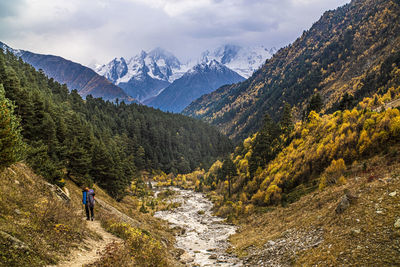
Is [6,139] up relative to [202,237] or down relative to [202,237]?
up

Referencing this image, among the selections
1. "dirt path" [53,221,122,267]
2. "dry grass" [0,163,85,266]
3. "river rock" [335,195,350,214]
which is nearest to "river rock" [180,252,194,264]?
"dirt path" [53,221,122,267]

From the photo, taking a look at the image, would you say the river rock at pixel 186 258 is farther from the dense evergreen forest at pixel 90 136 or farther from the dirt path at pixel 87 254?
the dense evergreen forest at pixel 90 136

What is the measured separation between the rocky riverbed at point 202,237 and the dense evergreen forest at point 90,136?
46.0 ft

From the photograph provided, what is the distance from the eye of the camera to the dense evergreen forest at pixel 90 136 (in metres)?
25.9

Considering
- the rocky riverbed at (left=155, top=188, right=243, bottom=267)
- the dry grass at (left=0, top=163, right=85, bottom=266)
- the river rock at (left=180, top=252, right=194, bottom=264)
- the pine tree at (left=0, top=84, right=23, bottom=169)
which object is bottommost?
the rocky riverbed at (left=155, top=188, right=243, bottom=267)

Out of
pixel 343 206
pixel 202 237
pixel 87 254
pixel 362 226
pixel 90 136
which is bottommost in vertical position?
pixel 202 237

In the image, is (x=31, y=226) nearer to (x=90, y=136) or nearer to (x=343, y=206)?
(x=343, y=206)

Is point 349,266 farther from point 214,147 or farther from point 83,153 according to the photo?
point 214,147

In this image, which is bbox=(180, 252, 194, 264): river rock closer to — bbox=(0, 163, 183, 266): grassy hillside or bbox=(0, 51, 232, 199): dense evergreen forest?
bbox=(0, 163, 183, 266): grassy hillside

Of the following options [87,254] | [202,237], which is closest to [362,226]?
[87,254]

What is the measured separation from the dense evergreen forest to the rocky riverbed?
14018 millimetres

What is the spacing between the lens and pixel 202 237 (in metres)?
28.9

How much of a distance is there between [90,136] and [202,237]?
91.3 ft

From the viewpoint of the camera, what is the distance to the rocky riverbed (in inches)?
760
